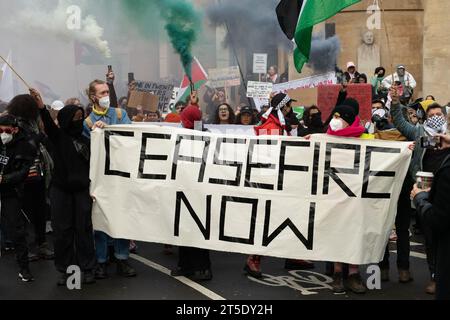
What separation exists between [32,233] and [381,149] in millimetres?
5231

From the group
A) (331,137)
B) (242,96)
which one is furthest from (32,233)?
(242,96)

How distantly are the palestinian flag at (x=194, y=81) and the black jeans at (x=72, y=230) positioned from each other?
789 cm

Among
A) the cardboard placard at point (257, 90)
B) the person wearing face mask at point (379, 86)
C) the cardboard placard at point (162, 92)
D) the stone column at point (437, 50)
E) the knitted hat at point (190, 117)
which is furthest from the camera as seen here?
the stone column at point (437, 50)

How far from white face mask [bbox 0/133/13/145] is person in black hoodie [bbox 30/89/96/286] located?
0.38 meters

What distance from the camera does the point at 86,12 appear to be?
54.1 ft

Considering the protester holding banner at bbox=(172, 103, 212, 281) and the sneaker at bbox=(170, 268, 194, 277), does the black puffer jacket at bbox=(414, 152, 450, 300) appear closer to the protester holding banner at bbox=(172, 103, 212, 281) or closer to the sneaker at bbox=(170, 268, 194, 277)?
the protester holding banner at bbox=(172, 103, 212, 281)

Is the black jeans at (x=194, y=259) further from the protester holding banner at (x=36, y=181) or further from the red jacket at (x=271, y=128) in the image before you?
the protester holding banner at (x=36, y=181)

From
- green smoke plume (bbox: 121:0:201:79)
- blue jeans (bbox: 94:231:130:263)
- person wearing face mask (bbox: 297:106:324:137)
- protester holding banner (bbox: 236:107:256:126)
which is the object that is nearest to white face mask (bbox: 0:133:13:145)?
blue jeans (bbox: 94:231:130:263)

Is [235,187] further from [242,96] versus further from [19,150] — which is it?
[242,96]

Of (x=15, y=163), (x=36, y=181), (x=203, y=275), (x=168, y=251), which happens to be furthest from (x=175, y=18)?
(x=203, y=275)

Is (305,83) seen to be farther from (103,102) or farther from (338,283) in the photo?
(338,283)

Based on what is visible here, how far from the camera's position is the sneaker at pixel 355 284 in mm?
6679

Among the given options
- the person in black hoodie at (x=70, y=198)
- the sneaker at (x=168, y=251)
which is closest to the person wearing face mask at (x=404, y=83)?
the sneaker at (x=168, y=251)

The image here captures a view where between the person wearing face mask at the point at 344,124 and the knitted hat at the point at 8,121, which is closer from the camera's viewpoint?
the person wearing face mask at the point at 344,124
